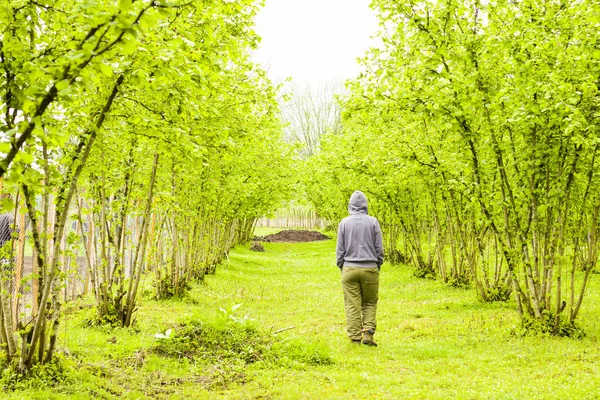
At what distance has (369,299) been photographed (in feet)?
33.2

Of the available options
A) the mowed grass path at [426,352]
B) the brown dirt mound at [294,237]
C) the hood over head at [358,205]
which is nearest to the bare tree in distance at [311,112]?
the brown dirt mound at [294,237]

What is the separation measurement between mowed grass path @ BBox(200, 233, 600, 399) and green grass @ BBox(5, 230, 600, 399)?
0.7 inches

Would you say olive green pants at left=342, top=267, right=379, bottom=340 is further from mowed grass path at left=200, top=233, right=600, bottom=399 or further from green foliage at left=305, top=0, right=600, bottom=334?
green foliage at left=305, top=0, right=600, bottom=334

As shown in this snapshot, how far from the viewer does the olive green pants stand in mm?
9953

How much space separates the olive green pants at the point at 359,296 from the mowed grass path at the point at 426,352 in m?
0.41

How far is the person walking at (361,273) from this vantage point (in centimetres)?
994

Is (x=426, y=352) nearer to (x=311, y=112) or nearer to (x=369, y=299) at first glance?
(x=369, y=299)

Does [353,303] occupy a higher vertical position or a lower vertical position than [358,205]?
lower

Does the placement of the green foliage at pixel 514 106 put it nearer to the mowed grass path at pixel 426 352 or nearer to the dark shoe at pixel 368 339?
the mowed grass path at pixel 426 352

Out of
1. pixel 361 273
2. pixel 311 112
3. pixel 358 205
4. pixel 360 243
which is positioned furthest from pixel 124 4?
pixel 311 112

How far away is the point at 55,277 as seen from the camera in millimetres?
6754

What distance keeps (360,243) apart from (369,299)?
1.13 m

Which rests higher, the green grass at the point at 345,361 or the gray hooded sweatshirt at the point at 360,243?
the gray hooded sweatshirt at the point at 360,243

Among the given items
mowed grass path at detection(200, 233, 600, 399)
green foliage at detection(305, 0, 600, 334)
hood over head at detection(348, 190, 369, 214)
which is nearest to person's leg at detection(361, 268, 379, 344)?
mowed grass path at detection(200, 233, 600, 399)
